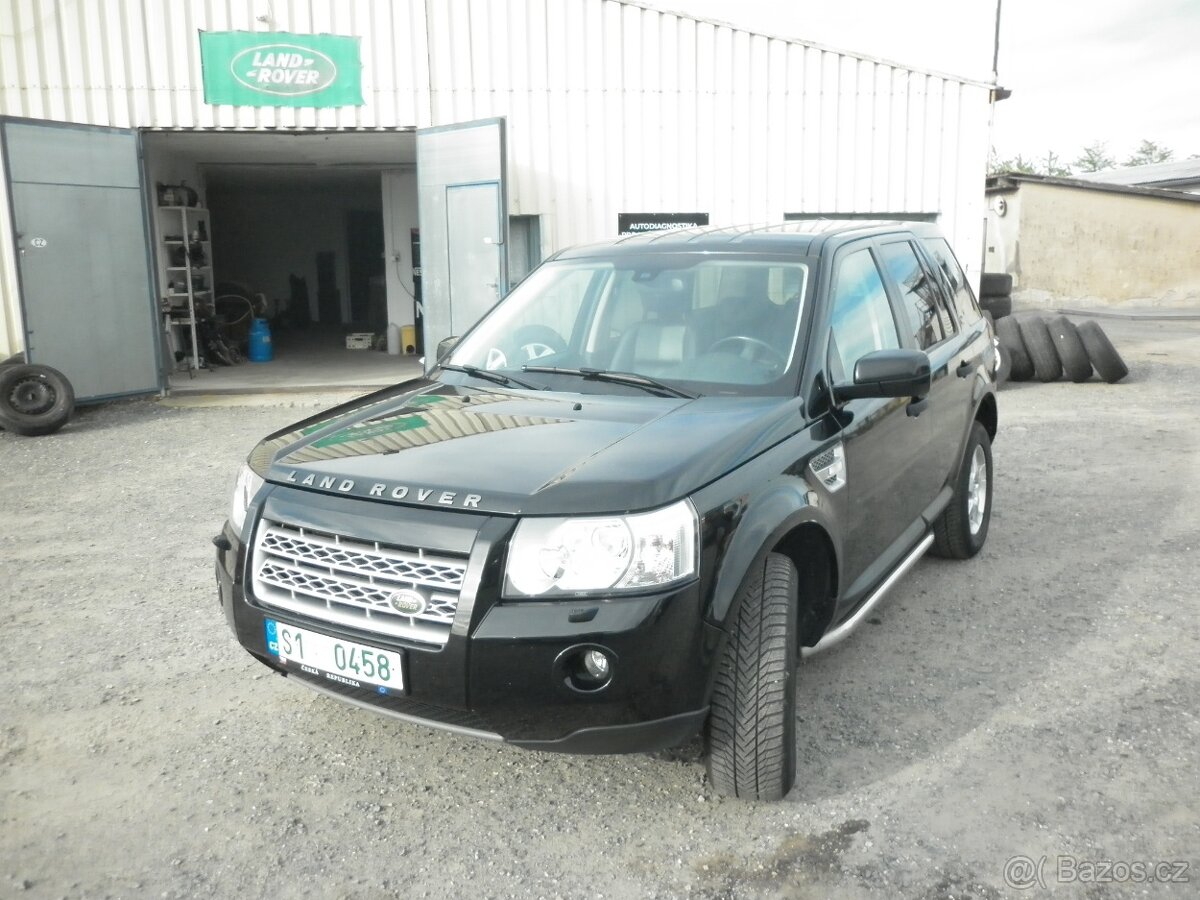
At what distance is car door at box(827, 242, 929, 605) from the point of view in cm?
368

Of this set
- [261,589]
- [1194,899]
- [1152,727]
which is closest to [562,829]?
[261,589]

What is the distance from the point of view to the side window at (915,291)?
14.8ft

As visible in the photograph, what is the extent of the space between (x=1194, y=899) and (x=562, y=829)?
1692 mm

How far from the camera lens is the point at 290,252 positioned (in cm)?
2367

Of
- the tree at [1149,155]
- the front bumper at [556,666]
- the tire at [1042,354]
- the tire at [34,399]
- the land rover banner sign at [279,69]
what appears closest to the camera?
the front bumper at [556,666]

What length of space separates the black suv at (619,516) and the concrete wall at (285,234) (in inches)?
803

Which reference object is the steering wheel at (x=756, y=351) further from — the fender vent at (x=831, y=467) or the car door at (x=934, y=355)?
the car door at (x=934, y=355)

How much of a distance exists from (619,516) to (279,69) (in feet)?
35.2

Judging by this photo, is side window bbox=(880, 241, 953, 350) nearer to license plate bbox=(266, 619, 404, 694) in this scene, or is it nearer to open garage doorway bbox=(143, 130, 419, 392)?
license plate bbox=(266, 619, 404, 694)

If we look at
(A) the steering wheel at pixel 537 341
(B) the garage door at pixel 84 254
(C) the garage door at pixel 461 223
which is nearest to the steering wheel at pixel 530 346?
(A) the steering wheel at pixel 537 341

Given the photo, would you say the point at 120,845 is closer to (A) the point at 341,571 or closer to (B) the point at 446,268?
(A) the point at 341,571

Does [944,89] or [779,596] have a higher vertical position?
[944,89]

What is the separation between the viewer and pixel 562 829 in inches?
120

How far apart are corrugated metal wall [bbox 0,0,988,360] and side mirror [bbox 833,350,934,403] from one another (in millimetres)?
9280
